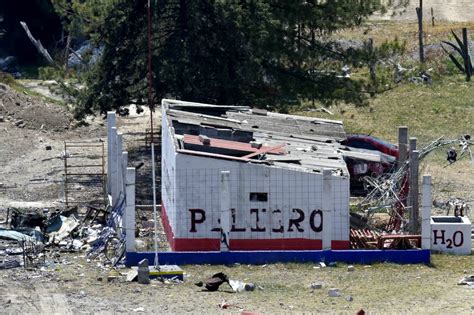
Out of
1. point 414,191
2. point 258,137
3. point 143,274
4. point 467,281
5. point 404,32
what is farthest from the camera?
point 404,32

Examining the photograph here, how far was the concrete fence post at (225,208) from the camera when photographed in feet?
81.1

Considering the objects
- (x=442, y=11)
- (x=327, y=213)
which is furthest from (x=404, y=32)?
(x=327, y=213)

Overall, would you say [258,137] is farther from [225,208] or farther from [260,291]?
[260,291]

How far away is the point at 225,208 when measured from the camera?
24906 millimetres

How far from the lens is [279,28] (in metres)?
37.9

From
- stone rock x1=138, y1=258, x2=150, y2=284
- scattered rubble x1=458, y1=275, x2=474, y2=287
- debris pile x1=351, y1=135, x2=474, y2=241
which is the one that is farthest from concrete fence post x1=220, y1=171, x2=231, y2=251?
scattered rubble x1=458, y1=275, x2=474, y2=287

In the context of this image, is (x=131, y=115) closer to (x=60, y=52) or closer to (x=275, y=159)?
(x=60, y=52)

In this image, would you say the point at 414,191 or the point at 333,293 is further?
the point at 414,191

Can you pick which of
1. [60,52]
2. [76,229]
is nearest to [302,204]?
[76,229]

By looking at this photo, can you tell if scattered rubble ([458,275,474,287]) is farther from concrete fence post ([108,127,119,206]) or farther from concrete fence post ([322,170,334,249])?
concrete fence post ([108,127,119,206])

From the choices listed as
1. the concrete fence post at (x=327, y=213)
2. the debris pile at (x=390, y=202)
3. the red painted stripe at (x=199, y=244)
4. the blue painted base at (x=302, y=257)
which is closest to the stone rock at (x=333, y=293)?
the blue painted base at (x=302, y=257)

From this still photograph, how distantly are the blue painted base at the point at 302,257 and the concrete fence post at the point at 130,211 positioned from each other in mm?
687

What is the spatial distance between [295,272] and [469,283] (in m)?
3.11

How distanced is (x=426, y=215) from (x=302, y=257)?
2.42m
